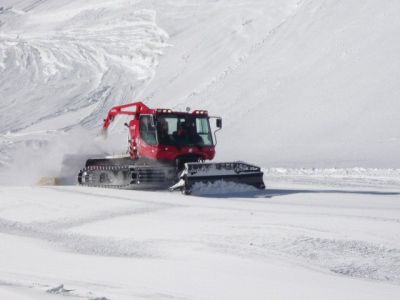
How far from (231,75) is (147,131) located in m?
20.7

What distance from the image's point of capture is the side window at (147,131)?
16.1 m

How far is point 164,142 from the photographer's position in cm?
1597

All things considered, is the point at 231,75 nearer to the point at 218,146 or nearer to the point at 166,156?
the point at 218,146

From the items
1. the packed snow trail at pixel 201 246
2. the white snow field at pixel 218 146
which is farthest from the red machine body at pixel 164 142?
the packed snow trail at pixel 201 246

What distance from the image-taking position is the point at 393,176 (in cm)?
1995

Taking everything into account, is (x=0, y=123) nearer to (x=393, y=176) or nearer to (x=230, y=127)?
(x=230, y=127)

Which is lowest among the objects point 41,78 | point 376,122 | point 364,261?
point 364,261

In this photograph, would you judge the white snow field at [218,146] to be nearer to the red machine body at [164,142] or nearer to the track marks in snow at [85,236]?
the track marks in snow at [85,236]

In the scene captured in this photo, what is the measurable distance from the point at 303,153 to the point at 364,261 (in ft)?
62.1

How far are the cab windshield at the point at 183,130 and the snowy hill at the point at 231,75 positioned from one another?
452 cm

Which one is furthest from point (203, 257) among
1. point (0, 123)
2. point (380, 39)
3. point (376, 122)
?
point (0, 123)

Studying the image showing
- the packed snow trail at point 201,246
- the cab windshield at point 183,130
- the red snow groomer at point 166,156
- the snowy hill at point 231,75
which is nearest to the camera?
the packed snow trail at point 201,246

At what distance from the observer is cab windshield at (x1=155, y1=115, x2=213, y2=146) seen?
1608 cm

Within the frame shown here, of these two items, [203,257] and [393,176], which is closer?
[203,257]
